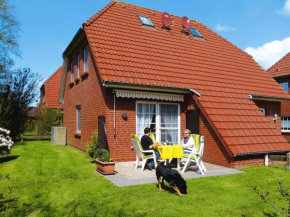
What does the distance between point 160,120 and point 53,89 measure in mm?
21045

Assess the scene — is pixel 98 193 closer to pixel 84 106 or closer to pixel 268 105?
pixel 84 106

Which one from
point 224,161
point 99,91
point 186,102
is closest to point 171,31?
point 186,102

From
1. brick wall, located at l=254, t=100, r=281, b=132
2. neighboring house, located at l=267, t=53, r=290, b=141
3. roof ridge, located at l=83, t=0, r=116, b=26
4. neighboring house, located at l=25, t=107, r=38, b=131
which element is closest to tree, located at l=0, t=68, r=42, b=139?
neighboring house, located at l=25, t=107, r=38, b=131

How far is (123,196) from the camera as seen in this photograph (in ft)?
19.9

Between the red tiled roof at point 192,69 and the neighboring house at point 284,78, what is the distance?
9.91 metres

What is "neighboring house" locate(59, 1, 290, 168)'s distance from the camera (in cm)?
1051

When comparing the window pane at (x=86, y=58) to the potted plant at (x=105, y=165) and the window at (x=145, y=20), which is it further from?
the potted plant at (x=105, y=165)

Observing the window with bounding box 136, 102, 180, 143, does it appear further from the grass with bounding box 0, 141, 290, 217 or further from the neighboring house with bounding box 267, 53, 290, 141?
the neighboring house with bounding box 267, 53, 290, 141

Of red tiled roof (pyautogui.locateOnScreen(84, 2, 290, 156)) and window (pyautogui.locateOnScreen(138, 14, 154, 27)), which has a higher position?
window (pyautogui.locateOnScreen(138, 14, 154, 27))

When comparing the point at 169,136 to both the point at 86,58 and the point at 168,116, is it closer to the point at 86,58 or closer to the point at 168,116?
the point at 168,116

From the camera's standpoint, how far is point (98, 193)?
6352mm

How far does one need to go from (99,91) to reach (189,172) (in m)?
5.29

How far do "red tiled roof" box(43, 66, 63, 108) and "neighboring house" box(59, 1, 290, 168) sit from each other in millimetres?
11671

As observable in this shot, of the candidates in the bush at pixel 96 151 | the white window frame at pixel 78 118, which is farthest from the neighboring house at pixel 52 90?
the bush at pixel 96 151
